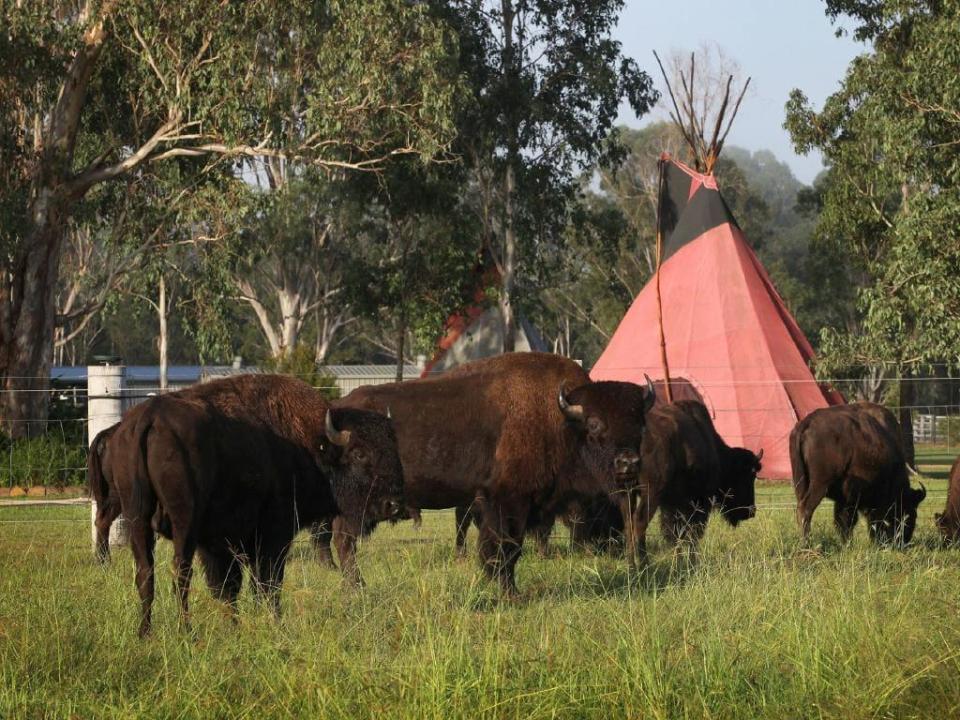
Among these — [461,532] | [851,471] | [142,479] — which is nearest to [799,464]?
[851,471]

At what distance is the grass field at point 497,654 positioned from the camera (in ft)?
17.9

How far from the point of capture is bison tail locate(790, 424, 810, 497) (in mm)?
12117

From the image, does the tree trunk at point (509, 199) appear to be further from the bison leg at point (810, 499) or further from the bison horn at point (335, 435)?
the bison horn at point (335, 435)

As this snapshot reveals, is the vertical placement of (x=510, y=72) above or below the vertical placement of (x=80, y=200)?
above

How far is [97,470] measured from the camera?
10398 mm

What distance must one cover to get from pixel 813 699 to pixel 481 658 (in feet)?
4.64

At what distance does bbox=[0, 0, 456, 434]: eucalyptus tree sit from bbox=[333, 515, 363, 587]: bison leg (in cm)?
1452

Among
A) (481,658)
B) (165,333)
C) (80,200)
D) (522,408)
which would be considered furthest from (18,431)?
(165,333)

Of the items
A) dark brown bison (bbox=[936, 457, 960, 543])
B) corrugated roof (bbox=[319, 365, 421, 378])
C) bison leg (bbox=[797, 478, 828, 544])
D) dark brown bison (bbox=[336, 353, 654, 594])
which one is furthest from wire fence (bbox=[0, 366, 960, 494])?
corrugated roof (bbox=[319, 365, 421, 378])

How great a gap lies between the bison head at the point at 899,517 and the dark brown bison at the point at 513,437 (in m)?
3.05

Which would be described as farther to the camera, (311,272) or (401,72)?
(311,272)

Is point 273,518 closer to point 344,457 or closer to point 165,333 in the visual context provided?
point 344,457

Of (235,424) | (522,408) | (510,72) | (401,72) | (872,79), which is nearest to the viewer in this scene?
(235,424)

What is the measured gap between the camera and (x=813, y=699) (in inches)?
223
